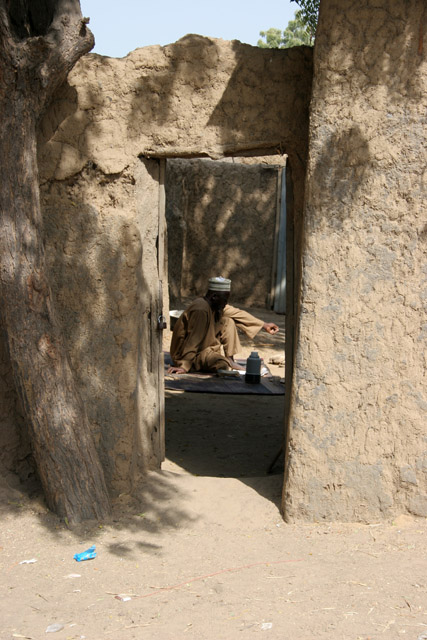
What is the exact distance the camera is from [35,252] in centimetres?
396

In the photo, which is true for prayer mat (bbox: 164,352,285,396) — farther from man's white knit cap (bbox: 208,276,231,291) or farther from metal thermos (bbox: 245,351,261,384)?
man's white knit cap (bbox: 208,276,231,291)

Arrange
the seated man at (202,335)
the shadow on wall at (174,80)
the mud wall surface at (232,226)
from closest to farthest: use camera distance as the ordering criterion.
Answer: the shadow on wall at (174,80), the seated man at (202,335), the mud wall surface at (232,226)

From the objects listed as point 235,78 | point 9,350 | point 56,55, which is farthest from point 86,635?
point 235,78

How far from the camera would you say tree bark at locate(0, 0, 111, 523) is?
3.87 m

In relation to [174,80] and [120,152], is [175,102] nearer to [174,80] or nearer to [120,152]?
[174,80]

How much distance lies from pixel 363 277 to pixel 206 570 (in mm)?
1867

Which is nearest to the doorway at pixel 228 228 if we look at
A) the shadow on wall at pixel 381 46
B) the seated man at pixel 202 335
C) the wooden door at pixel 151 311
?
the seated man at pixel 202 335

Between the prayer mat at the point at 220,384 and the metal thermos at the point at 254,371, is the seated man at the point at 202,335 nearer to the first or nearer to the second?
the prayer mat at the point at 220,384

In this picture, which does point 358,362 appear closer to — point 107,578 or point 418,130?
point 418,130

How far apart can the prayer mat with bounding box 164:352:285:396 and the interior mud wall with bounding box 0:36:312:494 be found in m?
3.16

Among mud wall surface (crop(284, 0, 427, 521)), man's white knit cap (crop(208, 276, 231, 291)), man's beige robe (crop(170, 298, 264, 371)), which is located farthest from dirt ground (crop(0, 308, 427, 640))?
man's white knit cap (crop(208, 276, 231, 291))

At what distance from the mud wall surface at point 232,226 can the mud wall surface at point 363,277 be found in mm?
9046

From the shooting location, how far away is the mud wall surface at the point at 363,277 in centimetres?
399

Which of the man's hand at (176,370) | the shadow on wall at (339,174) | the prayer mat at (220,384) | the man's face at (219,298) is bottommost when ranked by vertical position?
the prayer mat at (220,384)
